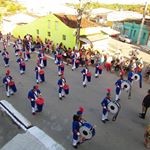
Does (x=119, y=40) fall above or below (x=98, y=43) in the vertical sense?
below

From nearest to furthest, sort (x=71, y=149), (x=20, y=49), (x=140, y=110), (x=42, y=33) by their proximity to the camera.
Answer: (x=71, y=149) → (x=140, y=110) → (x=20, y=49) → (x=42, y=33)

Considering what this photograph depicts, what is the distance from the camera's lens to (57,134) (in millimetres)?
10820

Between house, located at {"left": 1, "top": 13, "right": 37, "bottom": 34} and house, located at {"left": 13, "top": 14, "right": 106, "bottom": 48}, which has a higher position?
house, located at {"left": 13, "top": 14, "right": 106, "bottom": 48}

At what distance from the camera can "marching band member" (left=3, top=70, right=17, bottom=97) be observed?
13.8 meters

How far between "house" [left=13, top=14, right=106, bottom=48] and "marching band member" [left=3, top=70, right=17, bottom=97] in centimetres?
1120

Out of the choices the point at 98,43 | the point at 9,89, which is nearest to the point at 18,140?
the point at 9,89

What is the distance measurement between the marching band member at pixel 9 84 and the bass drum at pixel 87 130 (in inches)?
245

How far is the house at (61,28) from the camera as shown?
2439 cm

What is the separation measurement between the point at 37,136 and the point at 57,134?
4.27 ft

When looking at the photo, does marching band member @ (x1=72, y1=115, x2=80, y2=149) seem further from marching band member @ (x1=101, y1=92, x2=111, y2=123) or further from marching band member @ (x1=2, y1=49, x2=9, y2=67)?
marching band member @ (x1=2, y1=49, x2=9, y2=67)

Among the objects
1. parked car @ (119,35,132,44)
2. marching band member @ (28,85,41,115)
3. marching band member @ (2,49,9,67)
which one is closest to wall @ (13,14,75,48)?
marching band member @ (2,49,9,67)

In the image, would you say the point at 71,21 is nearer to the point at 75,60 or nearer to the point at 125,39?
the point at 75,60

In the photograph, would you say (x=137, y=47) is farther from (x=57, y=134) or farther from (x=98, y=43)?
(x=57, y=134)

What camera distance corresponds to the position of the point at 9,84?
13.8 m
